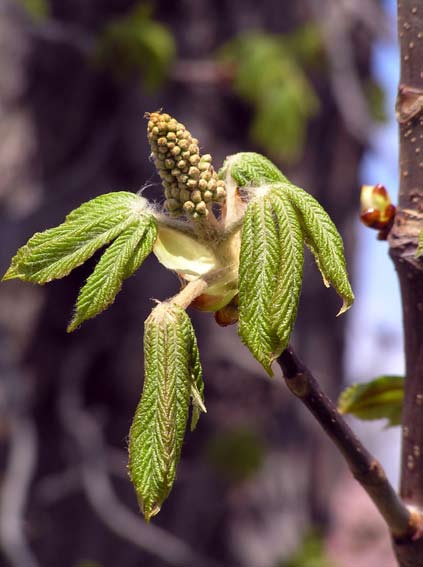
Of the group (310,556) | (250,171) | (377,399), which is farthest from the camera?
(310,556)

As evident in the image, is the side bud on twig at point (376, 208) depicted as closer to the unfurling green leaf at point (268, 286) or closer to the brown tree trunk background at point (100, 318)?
the unfurling green leaf at point (268, 286)

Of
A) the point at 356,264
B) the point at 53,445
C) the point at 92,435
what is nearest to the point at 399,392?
the point at 92,435

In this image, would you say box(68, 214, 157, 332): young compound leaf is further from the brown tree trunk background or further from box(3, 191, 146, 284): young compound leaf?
the brown tree trunk background

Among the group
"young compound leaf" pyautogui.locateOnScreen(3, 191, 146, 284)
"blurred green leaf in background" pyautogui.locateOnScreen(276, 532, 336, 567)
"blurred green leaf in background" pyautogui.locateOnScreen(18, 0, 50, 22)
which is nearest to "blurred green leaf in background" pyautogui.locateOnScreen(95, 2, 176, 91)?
"blurred green leaf in background" pyautogui.locateOnScreen(18, 0, 50, 22)

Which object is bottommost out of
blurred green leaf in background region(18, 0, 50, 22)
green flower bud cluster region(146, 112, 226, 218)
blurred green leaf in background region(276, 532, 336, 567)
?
blurred green leaf in background region(276, 532, 336, 567)

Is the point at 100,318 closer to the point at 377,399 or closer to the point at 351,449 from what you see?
the point at 377,399

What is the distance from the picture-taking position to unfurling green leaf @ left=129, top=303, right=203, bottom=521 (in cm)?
50

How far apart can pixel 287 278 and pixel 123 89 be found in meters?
2.42

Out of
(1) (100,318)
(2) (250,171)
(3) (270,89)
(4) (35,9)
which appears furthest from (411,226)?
(1) (100,318)

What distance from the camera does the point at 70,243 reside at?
0.54m

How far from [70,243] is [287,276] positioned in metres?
0.16

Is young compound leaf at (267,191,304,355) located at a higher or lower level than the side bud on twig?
higher

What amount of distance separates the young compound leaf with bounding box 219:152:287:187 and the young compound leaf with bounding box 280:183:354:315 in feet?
0.15

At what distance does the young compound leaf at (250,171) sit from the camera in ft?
1.92
